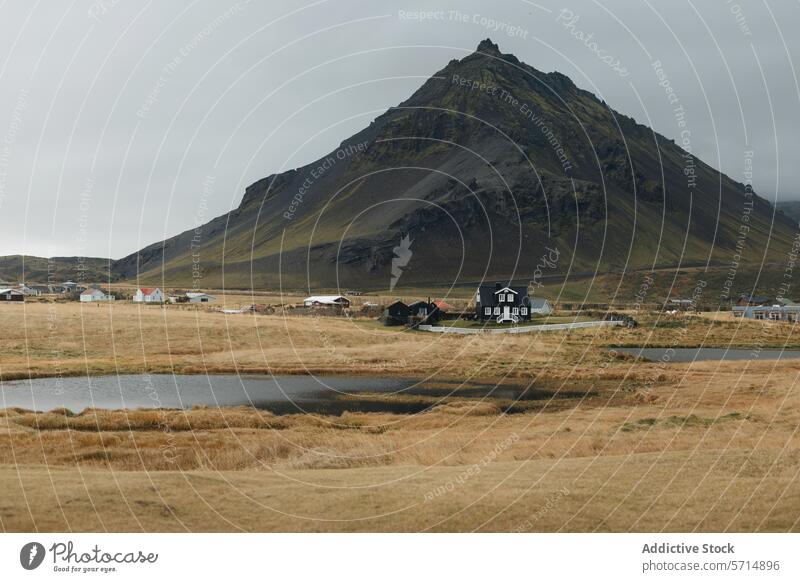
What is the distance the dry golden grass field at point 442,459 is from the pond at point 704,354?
452 inches

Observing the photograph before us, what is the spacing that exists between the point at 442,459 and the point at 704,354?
75401mm

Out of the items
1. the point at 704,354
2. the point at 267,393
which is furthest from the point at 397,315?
the point at 267,393

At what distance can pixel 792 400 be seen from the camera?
50906 millimetres

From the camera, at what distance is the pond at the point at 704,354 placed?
3558 inches

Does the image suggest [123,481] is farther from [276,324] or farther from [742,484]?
[276,324]

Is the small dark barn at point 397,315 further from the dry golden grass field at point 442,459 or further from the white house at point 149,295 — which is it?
the white house at point 149,295

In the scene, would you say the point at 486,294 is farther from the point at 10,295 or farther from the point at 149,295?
the point at 10,295

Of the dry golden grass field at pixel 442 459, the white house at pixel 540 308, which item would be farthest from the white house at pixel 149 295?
the dry golden grass field at pixel 442 459

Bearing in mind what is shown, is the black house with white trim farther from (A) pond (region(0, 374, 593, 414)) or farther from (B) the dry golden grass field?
(A) pond (region(0, 374, 593, 414))

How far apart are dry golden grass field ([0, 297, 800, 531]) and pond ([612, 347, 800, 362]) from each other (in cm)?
1148

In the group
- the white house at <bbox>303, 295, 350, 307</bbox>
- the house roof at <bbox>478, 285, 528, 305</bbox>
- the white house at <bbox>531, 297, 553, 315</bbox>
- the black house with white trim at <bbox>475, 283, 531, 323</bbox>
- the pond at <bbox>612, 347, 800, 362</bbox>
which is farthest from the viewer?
the white house at <bbox>303, 295, 350, 307</bbox>

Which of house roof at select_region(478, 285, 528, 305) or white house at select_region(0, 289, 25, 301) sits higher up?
white house at select_region(0, 289, 25, 301)

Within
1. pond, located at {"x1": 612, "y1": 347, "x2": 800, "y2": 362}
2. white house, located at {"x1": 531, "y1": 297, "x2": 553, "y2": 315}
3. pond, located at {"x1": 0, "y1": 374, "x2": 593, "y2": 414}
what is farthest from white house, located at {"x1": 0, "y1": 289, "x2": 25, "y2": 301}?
pond, located at {"x1": 612, "y1": 347, "x2": 800, "y2": 362}

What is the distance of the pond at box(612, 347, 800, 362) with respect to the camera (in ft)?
297
